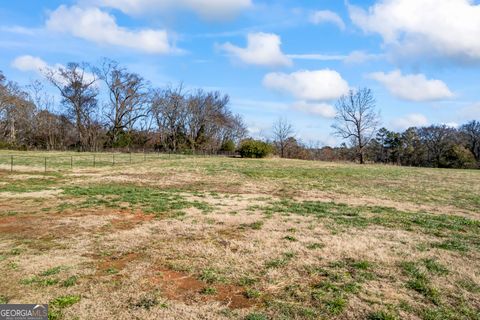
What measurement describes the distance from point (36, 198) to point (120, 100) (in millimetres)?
45873

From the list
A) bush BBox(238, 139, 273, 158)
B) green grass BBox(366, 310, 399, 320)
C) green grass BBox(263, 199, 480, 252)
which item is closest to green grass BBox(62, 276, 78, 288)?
green grass BBox(366, 310, 399, 320)

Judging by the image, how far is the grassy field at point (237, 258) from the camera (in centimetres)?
405

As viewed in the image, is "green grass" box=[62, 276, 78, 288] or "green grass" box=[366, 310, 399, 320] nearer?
"green grass" box=[366, 310, 399, 320]

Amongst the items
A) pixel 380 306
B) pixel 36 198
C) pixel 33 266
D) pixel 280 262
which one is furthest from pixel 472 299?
pixel 36 198

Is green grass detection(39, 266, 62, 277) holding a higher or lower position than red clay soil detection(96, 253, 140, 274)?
higher

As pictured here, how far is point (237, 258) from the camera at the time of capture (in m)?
5.63

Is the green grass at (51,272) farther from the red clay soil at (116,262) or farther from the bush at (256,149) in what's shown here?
the bush at (256,149)

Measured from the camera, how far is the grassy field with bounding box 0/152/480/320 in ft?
13.3

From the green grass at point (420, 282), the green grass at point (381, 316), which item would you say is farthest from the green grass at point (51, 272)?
the green grass at point (420, 282)

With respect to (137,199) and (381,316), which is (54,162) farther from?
(381,316)

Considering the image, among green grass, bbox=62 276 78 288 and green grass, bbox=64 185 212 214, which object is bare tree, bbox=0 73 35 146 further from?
green grass, bbox=62 276 78 288

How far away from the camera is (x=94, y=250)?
5930 millimetres

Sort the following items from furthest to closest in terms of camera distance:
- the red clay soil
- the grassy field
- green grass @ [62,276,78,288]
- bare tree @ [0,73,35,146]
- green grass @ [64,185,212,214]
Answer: bare tree @ [0,73,35,146] < green grass @ [64,185,212,214] < the red clay soil < green grass @ [62,276,78,288] < the grassy field

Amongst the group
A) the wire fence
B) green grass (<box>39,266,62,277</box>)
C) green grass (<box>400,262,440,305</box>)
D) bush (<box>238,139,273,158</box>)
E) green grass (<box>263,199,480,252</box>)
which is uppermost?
bush (<box>238,139,273,158</box>)
